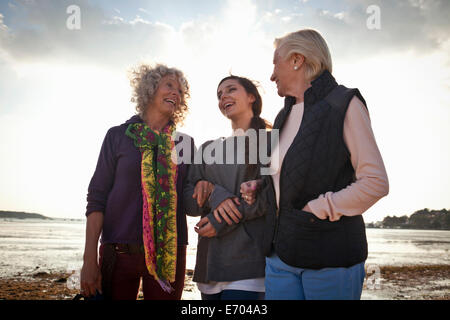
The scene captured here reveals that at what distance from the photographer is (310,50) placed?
78.5 inches

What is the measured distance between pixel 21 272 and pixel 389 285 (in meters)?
12.0

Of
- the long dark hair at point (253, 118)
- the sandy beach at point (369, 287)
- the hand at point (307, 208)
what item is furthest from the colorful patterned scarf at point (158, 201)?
the sandy beach at point (369, 287)

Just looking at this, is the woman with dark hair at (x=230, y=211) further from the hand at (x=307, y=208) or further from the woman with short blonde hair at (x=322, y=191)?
the hand at (x=307, y=208)

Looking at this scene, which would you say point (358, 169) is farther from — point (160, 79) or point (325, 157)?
point (160, 79)

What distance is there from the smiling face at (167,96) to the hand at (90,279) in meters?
1.42

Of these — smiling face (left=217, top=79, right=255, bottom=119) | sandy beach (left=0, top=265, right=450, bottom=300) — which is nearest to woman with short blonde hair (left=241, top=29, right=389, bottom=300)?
smiling face (left=217, top=79, right=255, bottom=119)

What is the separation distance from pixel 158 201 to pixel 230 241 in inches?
27.8

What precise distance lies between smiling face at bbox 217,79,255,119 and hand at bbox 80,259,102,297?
1611 mm

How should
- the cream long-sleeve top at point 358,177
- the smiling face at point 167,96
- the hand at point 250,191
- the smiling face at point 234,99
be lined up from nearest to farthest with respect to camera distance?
1. the cream long-sleeve top at point 358,177
2. the hand at point 250,191
3. the smiling face at point 234,99
4. the smiling face at point 167,96

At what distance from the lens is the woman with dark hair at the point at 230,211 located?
2.34 metres

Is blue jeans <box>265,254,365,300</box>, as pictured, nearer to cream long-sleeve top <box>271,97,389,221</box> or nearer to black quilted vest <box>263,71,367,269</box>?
black quilted vest <box>263,71,367,269</box>

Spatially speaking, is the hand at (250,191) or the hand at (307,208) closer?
the hand at (307,208)

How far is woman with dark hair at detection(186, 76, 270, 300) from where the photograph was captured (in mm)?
2342
